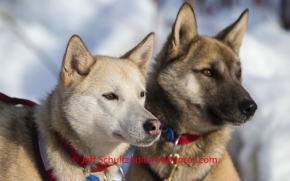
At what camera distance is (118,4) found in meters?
7.50

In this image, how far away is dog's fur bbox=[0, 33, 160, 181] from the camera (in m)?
2.26

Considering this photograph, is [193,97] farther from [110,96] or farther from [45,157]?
[45,157]

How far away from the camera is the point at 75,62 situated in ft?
7.93

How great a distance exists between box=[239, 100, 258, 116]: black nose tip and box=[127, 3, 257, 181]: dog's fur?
60mm

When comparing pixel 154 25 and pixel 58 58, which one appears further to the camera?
pixel 154 25

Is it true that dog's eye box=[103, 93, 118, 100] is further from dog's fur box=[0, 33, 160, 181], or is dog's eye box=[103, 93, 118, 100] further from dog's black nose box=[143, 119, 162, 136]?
dog's black nose box=[143, 119, 162, 136]

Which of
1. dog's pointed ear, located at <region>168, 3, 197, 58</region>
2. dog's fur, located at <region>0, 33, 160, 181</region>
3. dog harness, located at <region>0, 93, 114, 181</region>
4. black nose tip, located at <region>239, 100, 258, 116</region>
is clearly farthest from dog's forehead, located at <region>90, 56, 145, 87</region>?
black nose tip, located at <region>239, 100, 258, 116</region>

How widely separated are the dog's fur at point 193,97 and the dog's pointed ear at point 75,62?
745mm

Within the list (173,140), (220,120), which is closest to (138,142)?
(173,140)

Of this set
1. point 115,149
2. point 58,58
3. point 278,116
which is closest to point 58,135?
point 115,149

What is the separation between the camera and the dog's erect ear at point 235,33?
11.0 ft

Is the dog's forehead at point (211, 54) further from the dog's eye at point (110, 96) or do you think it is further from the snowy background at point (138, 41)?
the snowy background at point (138, 41)

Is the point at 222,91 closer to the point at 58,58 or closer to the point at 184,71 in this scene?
the point at 184,71

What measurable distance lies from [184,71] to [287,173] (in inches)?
58.0
